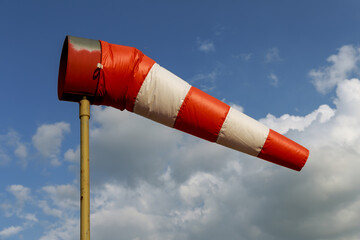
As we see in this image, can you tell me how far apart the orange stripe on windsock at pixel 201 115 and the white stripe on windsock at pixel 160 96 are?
0.33 feet

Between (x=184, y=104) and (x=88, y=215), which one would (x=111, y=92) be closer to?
(x=184, y=104)

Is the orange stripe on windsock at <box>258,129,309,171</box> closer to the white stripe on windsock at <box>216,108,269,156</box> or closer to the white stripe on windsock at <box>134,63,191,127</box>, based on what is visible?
the white stripe on windsock at <box>216,108,269,156</box>

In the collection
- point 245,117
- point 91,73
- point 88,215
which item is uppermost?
point 91,73

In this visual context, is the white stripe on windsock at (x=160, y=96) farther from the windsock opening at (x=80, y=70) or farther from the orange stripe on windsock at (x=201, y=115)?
→ the windsock opening at (x=80, y=70)

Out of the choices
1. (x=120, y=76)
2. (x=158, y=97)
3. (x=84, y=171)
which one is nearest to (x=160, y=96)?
(x=158, y=97)

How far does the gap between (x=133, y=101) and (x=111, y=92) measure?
0.37 m

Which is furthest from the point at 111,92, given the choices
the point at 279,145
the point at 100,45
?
the point at 279,145

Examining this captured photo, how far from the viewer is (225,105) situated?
6.12 metres

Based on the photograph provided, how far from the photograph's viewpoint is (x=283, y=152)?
20.4 ft

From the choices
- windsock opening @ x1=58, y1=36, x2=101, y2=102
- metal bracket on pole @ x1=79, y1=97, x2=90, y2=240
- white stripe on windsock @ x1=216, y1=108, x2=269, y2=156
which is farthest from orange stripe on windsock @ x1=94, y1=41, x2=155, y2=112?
white stripe on windsock @ x1=216, y1=108, x2=269, y2=156

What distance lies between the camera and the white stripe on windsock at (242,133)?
6.03 meters

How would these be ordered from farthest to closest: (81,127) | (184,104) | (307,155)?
(307,155) < (184,104) < (81,127)

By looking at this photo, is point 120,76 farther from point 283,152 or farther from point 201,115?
point 283,152

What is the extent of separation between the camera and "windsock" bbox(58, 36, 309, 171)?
564 centimetres
